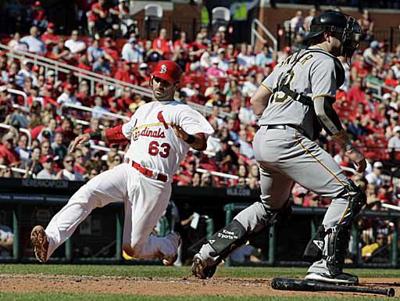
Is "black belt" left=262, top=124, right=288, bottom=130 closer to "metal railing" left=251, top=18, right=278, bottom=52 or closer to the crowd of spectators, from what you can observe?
the crowd of spectators

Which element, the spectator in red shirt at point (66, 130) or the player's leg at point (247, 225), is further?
the spectator in red shirt at point (66, 130)

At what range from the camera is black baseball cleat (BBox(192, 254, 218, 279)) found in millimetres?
9695

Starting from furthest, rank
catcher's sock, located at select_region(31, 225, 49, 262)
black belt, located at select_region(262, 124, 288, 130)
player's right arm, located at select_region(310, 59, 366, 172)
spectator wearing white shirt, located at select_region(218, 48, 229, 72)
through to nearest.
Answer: spectator wearing white shirt, located at select_region(218, 48, 229, 72)
catcher's sock, located at select_region(31, 225, 49, 262)
black belt, located at select_region(262, 124, 288, 130)
player's right arm, located at select_region(310, 59, 366, 172)

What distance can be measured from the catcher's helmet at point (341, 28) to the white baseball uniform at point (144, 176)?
1.37 m

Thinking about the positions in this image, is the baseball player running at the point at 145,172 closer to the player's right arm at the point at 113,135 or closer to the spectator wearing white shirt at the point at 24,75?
the player's right arm at the point at 113,135

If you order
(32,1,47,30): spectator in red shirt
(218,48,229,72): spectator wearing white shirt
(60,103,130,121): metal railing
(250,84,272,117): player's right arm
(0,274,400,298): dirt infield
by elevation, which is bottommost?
(0,274,400,298): dirt infield

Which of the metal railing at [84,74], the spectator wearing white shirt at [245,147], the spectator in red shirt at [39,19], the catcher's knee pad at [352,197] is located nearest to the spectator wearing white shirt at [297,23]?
the spectator in red shirt at [39,19]

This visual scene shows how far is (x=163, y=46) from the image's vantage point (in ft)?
84.5

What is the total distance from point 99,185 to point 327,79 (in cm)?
237

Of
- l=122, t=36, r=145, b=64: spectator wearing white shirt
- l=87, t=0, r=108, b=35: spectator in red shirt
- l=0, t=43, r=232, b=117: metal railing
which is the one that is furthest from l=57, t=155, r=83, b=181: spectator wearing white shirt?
l=87, t=0, r=108, b=35: spectator in red shirt

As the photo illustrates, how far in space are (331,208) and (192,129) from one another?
158 centimetres

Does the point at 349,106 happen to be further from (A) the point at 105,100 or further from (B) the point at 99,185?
(B) the point at 99,185

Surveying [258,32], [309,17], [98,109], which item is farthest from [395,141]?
[258,32]

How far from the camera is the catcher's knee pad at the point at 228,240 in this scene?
9.66m
